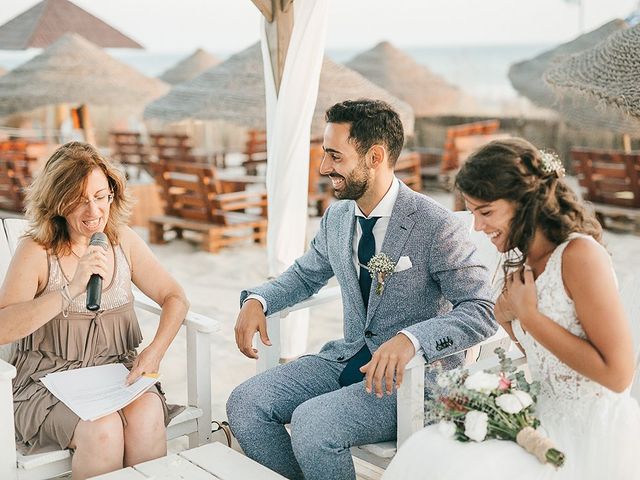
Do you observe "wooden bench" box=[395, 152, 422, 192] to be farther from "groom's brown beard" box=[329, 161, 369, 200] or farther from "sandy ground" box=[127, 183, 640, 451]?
"groom's brown beard" box=[329, 161, 369, 200]

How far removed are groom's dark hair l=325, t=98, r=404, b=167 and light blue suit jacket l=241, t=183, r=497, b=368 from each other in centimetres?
20

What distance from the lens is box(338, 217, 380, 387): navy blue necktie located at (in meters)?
3.02

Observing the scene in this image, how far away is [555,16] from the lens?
1598 inches

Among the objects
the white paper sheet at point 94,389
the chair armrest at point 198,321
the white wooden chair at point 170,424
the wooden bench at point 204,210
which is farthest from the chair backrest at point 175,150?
the white paper sheet at point 94,389

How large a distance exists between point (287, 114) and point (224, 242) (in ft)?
12.6

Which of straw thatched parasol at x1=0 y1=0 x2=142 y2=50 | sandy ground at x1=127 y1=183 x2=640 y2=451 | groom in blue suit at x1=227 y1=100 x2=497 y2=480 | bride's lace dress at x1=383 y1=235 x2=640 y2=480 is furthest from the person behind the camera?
straw thatched parasol at x1=0 y1=0 x2=142 y2=50

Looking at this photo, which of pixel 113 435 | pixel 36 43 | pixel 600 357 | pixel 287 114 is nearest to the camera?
pixel 600 357

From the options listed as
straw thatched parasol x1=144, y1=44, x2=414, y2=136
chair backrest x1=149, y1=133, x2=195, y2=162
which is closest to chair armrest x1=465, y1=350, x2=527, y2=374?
straw thatched parasol x1=144, y1=44, x2=414, y2=136

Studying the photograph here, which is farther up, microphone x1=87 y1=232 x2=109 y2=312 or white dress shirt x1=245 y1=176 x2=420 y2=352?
white dress shirt x1=245 y1=176 x2=420 y2=352

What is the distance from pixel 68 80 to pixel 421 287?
8.81 meters

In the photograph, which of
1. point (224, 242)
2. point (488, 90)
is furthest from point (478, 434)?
point (488, 90)

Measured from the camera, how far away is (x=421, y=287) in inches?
115

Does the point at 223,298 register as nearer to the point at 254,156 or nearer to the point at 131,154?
the point at 254,156

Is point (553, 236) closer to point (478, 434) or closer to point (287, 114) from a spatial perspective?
point (478, 434)
